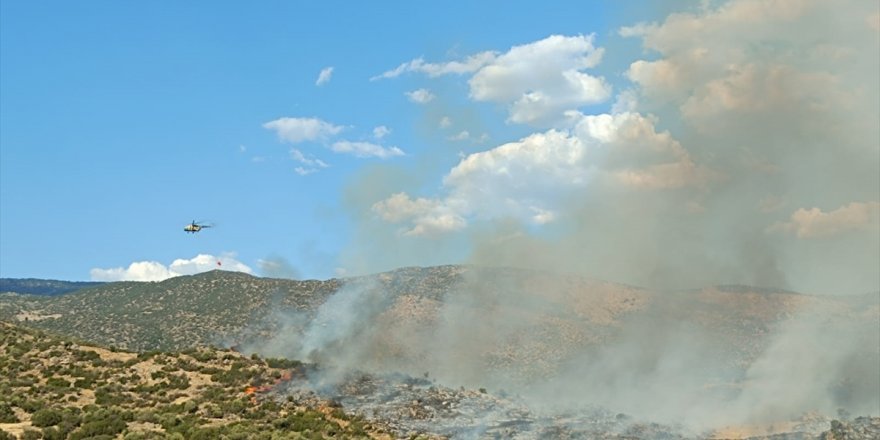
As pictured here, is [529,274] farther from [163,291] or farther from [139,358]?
[139,358]

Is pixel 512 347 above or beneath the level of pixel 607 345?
beneath

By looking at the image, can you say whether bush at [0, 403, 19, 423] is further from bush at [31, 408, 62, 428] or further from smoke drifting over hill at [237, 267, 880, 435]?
smoke drifting over hill at [237, 267, 880, 435]

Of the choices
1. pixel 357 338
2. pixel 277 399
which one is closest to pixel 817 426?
pixel 277 399

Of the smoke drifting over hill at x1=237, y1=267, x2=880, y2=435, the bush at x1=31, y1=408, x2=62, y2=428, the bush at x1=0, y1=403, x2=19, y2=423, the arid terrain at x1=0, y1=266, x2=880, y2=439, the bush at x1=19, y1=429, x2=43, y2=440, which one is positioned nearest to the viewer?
the bush at x1=19, y1=429, x2=43, y2=440

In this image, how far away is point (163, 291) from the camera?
123938mm

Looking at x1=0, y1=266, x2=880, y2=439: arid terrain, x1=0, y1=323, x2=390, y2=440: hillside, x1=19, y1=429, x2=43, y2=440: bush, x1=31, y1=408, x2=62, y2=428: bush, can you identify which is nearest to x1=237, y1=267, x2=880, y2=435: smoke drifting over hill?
x1=0, y1=266, x2=880, y2=439: arid terrain

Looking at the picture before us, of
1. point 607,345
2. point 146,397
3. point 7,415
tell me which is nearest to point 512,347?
point 607,345

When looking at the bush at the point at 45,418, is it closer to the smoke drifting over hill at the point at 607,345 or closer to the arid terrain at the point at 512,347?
the arid terrain at the point at 512,347

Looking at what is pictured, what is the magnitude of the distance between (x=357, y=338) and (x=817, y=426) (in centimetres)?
5616

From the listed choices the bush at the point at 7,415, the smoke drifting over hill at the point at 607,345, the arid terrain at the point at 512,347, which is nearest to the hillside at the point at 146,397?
the bush at the point at 7,415

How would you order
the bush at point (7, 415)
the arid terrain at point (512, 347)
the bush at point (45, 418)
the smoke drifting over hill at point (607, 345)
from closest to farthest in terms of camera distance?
the bush at point (45, 418)
the bush at point (7, 415)
the arid terrain at point (512, 347)
the smoke drifting over hill at point (607, 345)

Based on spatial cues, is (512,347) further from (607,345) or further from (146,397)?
(146,397)

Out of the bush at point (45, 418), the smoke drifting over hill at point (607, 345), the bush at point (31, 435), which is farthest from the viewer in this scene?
the smoke drifting over hill at point (607, 345)

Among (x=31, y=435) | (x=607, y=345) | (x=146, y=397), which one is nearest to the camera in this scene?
(x=31, y=435)
